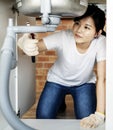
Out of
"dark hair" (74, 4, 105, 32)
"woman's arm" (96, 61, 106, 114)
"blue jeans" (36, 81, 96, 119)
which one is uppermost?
"dark hair" (74, 4, 105, 32)

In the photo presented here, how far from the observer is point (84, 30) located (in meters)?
1.45

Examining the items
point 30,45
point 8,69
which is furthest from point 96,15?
point 8,69

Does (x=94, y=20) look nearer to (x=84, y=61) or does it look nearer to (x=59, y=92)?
(x=84, y=61)

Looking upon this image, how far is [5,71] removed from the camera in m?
0.97

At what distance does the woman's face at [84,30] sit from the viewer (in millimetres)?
1454

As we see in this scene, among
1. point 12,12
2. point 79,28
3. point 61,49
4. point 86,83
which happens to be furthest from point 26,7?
→ point 86,83

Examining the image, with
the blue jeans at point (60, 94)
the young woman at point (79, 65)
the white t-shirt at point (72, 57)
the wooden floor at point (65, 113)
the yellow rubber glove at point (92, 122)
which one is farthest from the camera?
the wooden floor at point (65, 113)

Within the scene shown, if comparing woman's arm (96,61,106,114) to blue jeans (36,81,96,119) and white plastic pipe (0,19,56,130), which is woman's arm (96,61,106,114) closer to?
blue jeans (36,81,96,119)

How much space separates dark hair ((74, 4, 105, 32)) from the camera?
1.48m

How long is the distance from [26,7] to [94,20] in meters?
0.50

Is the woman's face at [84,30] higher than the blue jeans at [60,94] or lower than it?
higher
